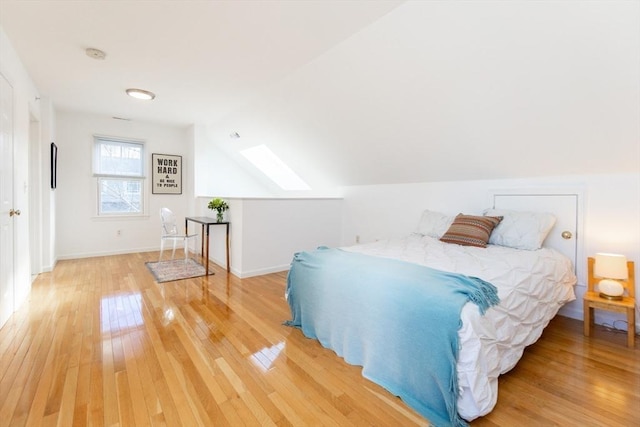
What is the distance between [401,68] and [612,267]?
2.25 m

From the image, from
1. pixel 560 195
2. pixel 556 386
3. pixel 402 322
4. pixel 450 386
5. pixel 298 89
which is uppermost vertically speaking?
pixel 298 89

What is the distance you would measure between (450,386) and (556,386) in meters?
0.87

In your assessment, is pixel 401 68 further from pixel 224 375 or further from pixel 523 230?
pixel 224 375

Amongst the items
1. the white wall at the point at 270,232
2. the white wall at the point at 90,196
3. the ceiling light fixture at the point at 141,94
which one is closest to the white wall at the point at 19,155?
the ceiling light fixture at the point at 141,94

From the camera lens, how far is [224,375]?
1759 millimetres

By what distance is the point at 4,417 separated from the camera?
1.41 m

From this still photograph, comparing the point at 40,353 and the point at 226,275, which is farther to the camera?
the point at 226,275

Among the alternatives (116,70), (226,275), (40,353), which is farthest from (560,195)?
(116,70)

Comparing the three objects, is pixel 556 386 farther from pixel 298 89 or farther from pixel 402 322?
pixel 298 89

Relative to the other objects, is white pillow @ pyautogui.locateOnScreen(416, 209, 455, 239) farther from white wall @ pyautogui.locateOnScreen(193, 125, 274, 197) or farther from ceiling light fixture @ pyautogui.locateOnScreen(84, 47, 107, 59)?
white wall @ pyautogui.locateOnScreen(193, 125, 274, 197)

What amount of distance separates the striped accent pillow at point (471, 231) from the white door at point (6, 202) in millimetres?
3785

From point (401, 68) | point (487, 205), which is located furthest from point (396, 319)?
point (487, 205)

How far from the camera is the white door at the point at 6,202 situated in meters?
2.29

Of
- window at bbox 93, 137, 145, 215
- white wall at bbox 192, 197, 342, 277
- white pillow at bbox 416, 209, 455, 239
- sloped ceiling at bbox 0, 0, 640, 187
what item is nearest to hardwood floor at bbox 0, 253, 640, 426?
white wall at bbox 192, 197, 342, 277
